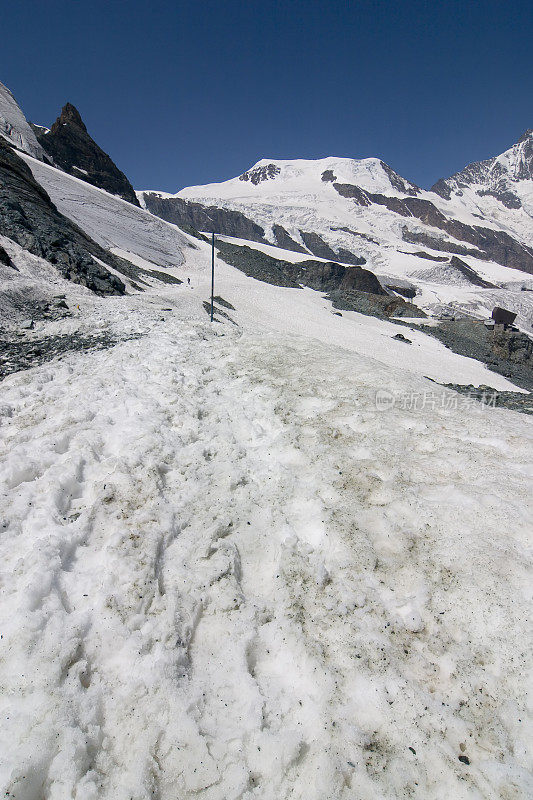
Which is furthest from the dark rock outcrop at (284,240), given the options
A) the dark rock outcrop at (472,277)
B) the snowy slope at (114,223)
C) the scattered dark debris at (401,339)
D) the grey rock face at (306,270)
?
the scattered dark debris at (401,339)

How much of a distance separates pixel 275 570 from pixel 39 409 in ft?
13.9

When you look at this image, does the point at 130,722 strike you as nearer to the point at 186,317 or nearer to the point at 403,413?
the point at 403,413

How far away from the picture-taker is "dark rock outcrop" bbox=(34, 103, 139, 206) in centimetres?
6919

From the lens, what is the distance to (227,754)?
7.50 feet

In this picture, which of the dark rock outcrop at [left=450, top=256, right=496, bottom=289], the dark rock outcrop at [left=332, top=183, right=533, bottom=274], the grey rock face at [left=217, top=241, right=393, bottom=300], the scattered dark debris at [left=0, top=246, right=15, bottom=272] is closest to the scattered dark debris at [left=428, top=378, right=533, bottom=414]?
the scattered dark debris at [left=0, top=246, right=15, bottom=272]

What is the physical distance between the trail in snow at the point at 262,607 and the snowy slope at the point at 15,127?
2340 inches

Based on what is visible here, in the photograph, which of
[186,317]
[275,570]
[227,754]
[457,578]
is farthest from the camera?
[186,317]

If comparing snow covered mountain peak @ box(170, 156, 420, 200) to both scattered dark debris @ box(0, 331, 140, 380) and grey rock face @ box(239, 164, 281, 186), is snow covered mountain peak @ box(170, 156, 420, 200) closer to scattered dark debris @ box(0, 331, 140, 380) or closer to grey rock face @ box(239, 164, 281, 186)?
grey rock face @ box(239, 164, 281, 186)

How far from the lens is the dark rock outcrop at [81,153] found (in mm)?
69188

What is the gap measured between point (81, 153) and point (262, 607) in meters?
89.7

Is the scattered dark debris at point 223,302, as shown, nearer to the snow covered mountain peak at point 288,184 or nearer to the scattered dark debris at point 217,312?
the scattered dark debris at point 217,312

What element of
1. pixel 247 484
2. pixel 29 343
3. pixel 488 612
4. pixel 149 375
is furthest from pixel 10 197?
pixel 488 612

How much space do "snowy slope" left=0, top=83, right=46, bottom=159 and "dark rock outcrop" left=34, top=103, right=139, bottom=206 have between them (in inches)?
650

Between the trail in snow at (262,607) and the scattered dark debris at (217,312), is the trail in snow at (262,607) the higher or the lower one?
the higher one
